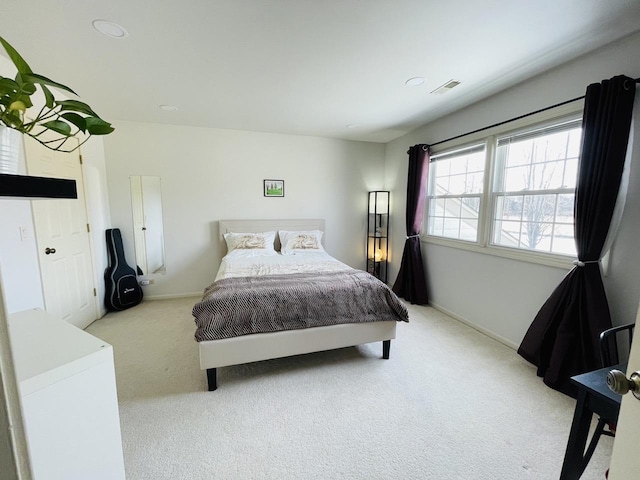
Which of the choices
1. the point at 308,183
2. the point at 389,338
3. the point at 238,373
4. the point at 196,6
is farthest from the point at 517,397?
the point at 308,183

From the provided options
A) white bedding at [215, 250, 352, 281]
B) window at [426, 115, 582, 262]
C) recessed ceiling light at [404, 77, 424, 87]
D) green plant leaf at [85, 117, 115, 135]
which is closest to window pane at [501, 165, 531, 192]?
window at [426, 115, 582, 262]

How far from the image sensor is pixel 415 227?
149 inches

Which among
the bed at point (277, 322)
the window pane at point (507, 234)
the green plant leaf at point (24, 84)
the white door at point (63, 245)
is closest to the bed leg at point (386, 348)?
the bed at point (277, 322)

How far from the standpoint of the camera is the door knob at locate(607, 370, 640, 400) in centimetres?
59

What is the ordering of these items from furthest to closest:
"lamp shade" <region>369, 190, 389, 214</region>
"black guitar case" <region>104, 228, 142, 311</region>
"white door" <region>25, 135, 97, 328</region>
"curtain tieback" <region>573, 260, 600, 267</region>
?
"lamp shade" <region>369, 190, 389, 214</region>
"black guitar case" <region>104, 228, 142, 311</region>
"white door" <region>25, 135, 97, 328</region>
"curtain tieback" <region>573, 260, 600, 267</region>

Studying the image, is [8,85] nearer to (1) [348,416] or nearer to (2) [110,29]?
(2) [110,29]

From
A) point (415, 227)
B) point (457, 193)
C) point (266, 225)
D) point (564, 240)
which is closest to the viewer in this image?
point (564, 240)

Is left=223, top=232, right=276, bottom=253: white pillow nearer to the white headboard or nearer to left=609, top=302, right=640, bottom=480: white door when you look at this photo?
the white headboard

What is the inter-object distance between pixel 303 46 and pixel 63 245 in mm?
2942

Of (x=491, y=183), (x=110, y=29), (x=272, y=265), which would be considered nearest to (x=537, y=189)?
(x=491, y=183)

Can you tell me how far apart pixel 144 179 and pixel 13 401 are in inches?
158

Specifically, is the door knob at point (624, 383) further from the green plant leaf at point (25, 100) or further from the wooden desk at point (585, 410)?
the green plant leaf at point (25, 100)

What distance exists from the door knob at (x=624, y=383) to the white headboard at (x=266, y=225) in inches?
151

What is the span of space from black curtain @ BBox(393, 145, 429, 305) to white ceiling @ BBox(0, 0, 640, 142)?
2.52ft
